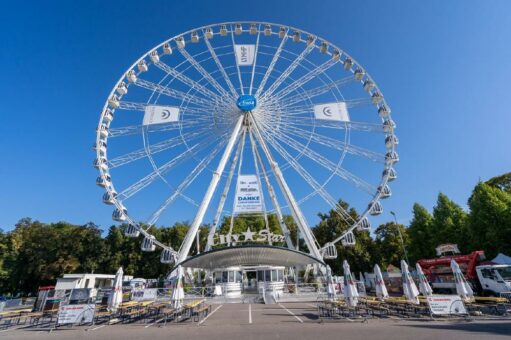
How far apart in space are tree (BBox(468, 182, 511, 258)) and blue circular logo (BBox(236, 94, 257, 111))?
25646 mm

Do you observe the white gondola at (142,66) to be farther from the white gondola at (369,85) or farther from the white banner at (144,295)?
the white gondola at (369,85)

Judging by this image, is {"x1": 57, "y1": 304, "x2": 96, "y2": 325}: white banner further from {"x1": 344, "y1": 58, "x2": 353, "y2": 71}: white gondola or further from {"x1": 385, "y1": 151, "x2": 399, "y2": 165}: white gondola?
{"x1": 344, "y1": 58, "x2": 353, "y2": 71}: white gondola

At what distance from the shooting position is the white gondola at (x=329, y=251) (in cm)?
2794

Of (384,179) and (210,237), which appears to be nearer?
(384,179)

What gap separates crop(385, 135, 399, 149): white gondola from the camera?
27.3m

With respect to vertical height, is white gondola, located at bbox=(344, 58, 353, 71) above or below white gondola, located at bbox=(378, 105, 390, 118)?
above

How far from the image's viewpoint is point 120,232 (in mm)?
52562

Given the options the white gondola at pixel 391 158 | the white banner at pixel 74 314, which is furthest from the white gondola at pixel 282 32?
the white banner at pixel 74 314

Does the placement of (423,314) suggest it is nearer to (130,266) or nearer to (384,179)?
(384,179)

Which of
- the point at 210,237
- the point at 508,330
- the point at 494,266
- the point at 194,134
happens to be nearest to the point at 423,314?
the point at 508,330

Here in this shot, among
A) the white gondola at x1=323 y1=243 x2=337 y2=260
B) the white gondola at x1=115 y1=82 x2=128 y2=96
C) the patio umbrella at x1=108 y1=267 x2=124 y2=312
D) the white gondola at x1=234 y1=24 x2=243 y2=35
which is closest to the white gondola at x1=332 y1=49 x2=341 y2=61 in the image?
the white gondola at x1=234 y1=24 x2=243 y2=35

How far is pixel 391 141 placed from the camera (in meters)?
27.3

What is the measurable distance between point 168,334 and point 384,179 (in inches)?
909

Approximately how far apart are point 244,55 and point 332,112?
33.0 feet
